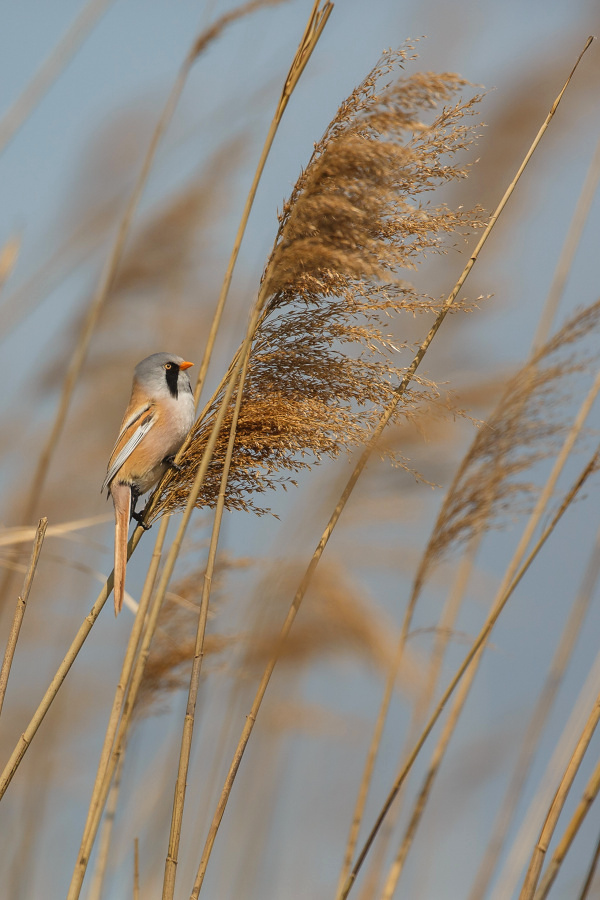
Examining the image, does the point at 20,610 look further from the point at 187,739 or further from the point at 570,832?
the point at 570,832

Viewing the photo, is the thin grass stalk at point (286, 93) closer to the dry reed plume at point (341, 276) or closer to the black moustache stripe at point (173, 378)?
the dry reed plume at point (341, 276)

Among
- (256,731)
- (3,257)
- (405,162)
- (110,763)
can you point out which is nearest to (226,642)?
(256,731)

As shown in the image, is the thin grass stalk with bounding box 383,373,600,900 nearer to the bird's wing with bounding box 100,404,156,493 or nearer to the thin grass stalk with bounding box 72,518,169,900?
the thin grass stalk with bounding box 72,518,169,900

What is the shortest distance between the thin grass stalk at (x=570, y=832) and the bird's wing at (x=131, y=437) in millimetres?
1164

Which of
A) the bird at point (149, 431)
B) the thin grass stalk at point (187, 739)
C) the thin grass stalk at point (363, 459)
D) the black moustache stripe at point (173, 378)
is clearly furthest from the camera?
the black moustache stripe at point (173, 378)

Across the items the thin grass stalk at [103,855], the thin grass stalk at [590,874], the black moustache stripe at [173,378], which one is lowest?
the thin grass stalk at [590,874]

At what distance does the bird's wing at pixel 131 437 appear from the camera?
1.94 m

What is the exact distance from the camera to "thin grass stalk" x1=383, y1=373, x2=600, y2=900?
67.9 inches

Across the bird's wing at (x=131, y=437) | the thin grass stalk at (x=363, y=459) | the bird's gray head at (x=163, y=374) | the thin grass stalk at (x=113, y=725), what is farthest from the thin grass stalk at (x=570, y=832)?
the bird's gray head at (x=163, y=374)

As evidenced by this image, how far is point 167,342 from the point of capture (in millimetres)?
3100

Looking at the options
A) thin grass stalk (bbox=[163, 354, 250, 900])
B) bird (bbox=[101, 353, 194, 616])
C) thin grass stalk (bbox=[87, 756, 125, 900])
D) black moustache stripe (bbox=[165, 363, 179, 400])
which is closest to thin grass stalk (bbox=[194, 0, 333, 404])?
thin grass stalk (bbox=[163, 354, 250, 900])

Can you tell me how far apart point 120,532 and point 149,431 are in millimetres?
310

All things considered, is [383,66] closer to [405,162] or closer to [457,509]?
[405,162]

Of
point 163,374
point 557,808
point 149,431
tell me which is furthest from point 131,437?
point 557,808
